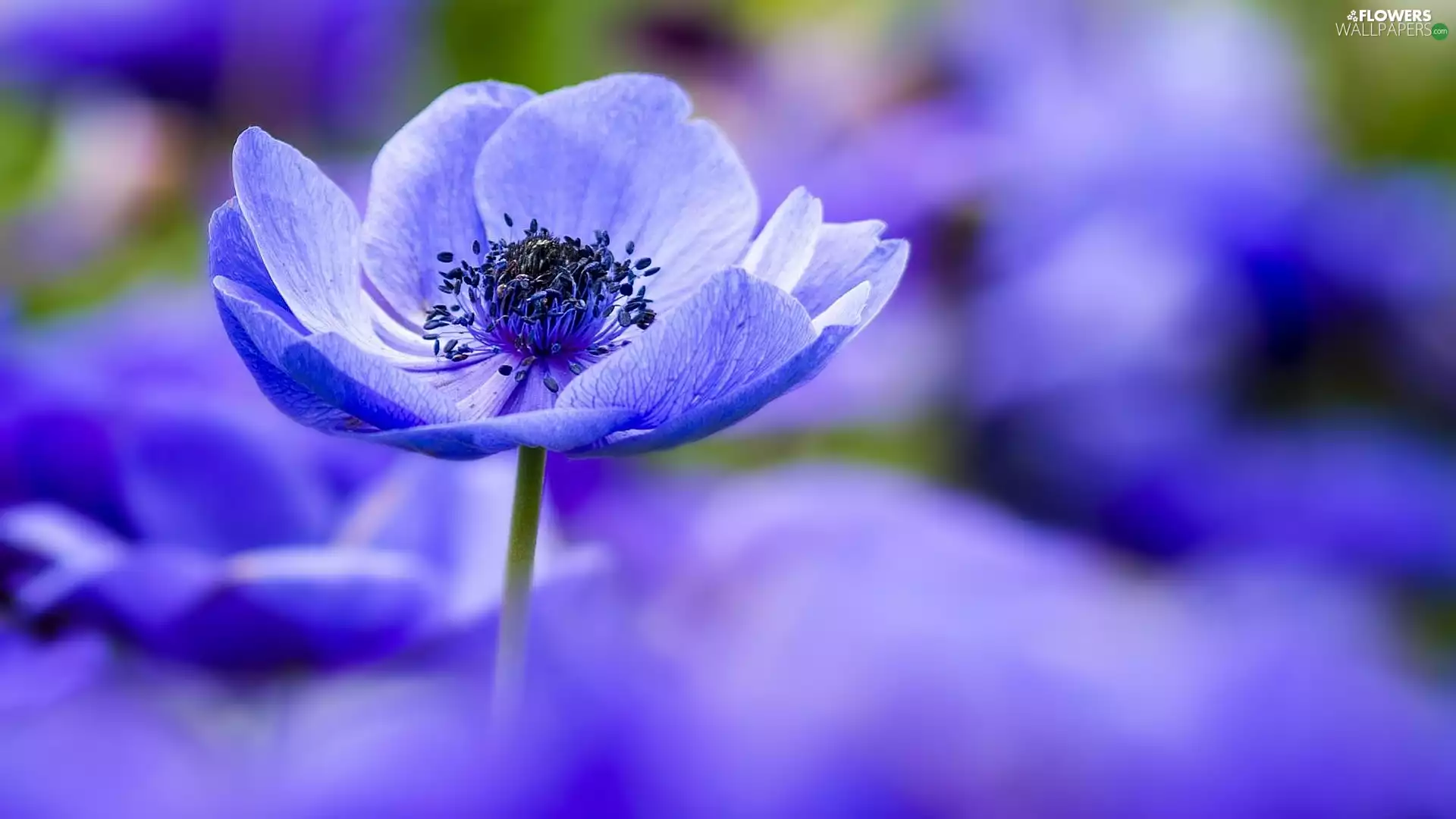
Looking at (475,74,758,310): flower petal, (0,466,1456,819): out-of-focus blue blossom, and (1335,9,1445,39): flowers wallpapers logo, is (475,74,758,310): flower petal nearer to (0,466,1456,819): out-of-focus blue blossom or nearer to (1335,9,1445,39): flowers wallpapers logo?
Answer: (0,466,1456,819): out-of-focus blue blossom

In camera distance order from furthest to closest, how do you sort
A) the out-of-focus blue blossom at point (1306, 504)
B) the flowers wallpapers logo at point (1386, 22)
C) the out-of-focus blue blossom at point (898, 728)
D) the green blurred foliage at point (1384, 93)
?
the green blurred foliage at point (1384, 93) → the flowers wallpapers logo at point (1386, 22) → the out-of-focus blue blossom at point (1306, 504) → the out-of-focus blue blossom at point (898, 728)

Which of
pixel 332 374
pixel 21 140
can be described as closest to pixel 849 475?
pixel 332 374

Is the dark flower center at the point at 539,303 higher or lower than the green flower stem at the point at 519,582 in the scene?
higher

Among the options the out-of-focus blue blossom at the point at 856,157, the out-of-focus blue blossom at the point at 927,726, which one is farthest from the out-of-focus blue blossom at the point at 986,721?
the out-of-focus blue blossom at the point at 856,157

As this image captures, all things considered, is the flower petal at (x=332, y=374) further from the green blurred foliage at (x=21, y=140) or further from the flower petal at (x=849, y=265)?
the green blurred foliage at (x=21, y=140)

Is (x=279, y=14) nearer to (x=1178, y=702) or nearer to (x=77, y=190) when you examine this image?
(x=77, y=190)

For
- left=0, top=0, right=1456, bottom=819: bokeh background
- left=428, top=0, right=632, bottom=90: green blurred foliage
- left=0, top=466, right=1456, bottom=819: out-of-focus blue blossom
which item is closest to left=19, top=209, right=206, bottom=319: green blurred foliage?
left=0, top=0, right=1456, bottom=819: bokeh background
